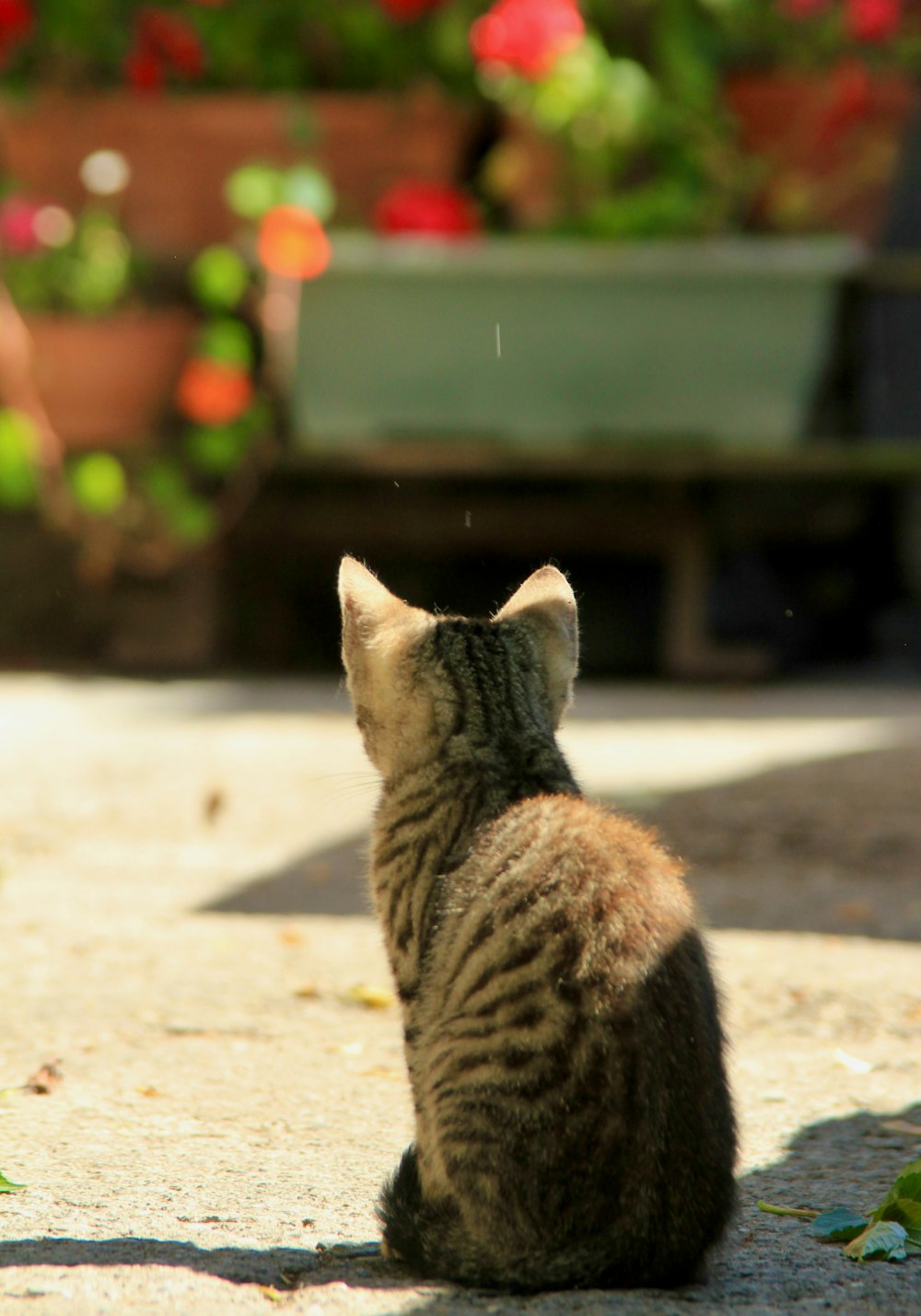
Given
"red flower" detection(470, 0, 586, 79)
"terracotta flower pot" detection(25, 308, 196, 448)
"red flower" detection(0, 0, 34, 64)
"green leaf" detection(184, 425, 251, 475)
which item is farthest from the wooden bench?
"red flower" detection(0, 0, 34, 64)

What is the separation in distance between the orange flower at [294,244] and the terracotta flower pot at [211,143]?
0.54 metres

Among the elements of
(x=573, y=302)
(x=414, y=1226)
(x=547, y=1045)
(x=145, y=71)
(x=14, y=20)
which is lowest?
(x=414, y=1226)

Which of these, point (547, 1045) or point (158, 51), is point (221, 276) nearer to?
point (158, 51)

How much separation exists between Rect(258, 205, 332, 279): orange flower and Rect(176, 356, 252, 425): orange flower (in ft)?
1.45

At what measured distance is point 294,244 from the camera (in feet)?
18.3

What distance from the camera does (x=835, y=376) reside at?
5926mm

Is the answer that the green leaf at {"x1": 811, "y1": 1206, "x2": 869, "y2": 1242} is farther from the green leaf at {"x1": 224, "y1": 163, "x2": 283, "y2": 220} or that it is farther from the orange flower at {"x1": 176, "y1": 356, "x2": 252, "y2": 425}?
the green leaf at {"x1": 224, "y1": 163, "x2": 283, "y2": 220}

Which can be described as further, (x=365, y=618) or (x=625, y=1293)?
(x=365, y=618)

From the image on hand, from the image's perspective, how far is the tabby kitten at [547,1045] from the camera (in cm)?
166

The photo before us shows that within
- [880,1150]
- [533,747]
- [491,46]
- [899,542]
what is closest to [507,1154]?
[533,747]

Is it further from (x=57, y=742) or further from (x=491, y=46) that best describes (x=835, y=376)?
(x=57, y=742)

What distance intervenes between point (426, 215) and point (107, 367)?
1305 millimetres

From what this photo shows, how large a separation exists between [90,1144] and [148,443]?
4.32 meters

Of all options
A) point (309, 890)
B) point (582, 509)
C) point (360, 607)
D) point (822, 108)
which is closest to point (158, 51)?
point (582, 509)
